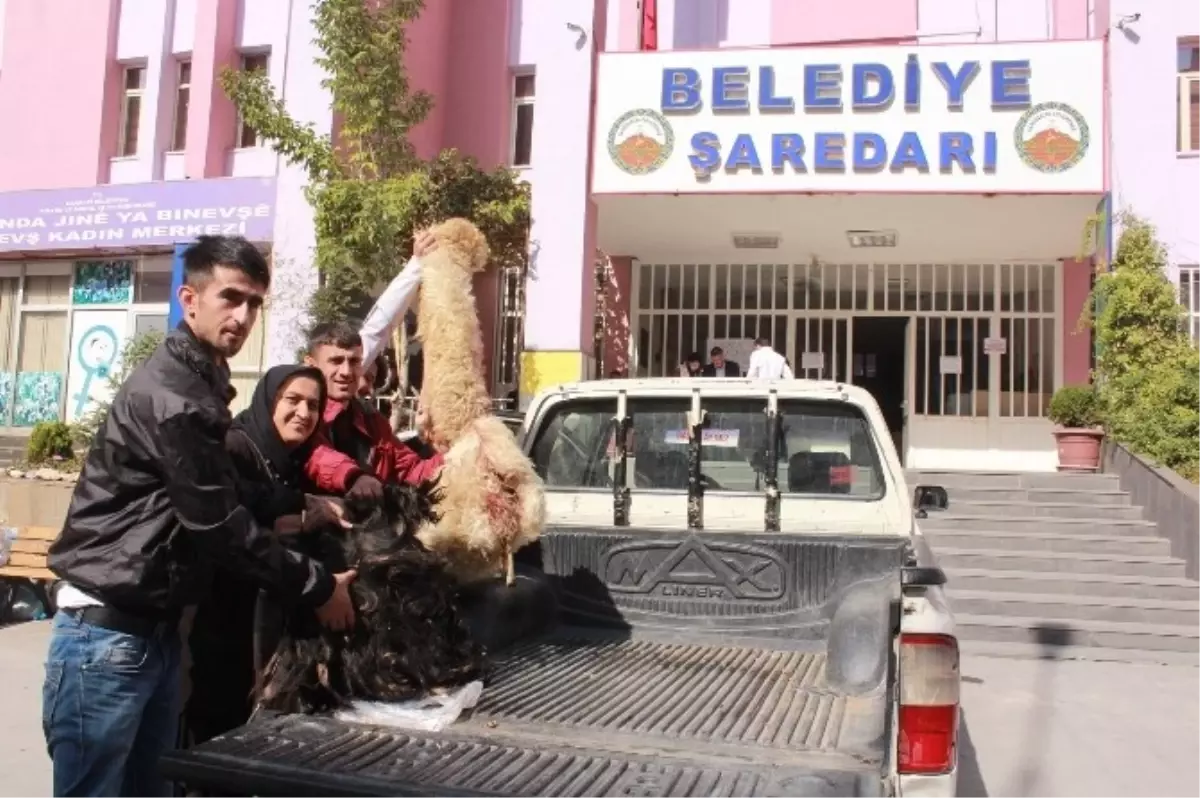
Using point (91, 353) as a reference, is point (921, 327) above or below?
above

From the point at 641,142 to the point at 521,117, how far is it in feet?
14.6

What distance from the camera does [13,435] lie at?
1570 cm

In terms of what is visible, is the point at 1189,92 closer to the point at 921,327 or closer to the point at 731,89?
the point at 921,327

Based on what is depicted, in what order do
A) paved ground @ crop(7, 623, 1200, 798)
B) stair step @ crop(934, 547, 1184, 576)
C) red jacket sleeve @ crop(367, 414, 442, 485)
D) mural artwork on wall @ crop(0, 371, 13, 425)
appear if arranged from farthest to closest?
mural artwork on wall @ crop(0, 371, 13, 425) < stair step @ crop(934, 547, 1184, 576) < paved ground @ crop(7, 623, 1200, 798) < red jacket sleeve @ crop(367, 414, 442, 485)

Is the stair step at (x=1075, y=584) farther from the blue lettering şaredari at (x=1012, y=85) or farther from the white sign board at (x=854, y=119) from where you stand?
the blue lettering şaredari at (x=1012, y=85)

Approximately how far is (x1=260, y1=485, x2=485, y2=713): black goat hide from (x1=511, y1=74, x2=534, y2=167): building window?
13220mm

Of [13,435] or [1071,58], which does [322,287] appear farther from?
[1071,58]

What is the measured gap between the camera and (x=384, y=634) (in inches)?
93.3

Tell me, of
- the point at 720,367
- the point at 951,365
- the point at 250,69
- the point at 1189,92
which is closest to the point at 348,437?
the point at 720,367

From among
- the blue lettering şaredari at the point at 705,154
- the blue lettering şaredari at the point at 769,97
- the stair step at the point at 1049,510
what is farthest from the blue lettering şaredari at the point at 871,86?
the stair step at the point at 1049,510

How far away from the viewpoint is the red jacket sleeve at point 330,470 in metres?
2.75

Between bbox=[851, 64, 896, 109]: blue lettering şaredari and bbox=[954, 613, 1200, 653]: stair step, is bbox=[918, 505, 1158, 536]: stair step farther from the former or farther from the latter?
bbox=[851, 64, 896, 109]: blue lettering şaredari

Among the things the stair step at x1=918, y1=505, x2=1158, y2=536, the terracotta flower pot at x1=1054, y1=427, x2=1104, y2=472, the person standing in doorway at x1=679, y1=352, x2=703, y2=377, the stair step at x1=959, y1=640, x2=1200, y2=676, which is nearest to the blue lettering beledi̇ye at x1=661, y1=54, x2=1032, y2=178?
the person standing in doorway at x1=679, y1=352, x2=703, y2=377

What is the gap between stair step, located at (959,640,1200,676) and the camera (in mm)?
7320
